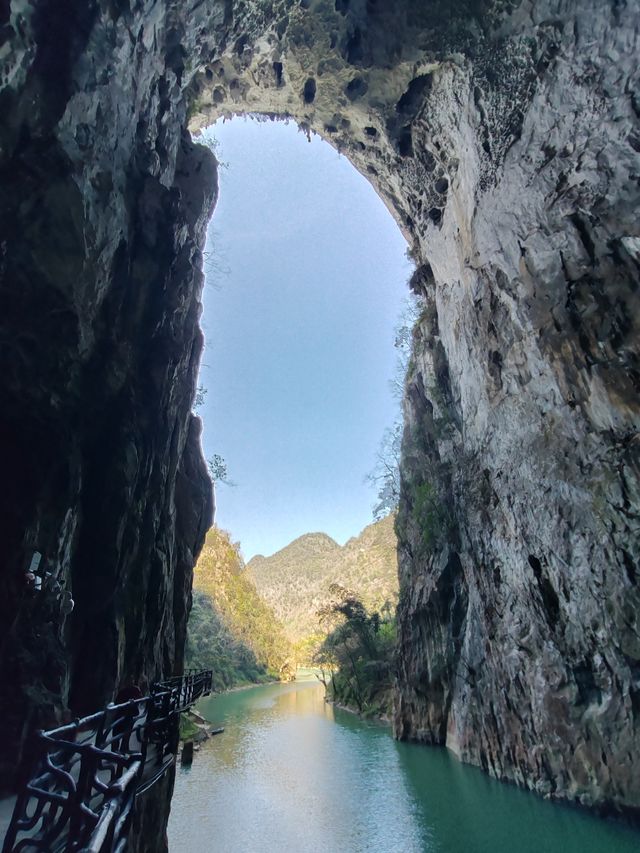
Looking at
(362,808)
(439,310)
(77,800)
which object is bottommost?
(362,808)

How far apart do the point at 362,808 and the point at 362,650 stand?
75.0 feet

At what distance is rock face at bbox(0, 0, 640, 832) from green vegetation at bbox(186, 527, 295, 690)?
39.2 meters

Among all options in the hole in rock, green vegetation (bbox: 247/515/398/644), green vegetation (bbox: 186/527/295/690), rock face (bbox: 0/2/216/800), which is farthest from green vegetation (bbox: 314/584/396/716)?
green vegetation (bbox: 247/515/398/644)

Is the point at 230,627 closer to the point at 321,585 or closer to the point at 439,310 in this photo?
the point at 439,310

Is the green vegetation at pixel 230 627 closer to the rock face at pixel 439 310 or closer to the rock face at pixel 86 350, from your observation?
the rock face at pixel 439 310

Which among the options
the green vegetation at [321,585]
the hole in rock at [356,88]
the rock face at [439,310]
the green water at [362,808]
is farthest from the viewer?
the green vegetation at [321,585]

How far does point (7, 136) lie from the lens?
7.22 metres

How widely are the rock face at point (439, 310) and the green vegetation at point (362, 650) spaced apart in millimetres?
15029

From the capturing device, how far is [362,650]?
3750 cm

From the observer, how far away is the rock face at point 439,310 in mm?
7816

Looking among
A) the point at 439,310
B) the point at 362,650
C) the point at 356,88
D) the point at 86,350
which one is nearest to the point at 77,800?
the point at 86,350

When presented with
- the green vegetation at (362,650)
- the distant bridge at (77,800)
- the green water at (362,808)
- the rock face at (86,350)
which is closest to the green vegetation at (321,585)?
the green vegetation at (362,650)

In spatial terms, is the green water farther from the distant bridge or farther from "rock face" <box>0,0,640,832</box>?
the distant bridge

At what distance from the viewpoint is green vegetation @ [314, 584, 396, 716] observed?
35.4m
